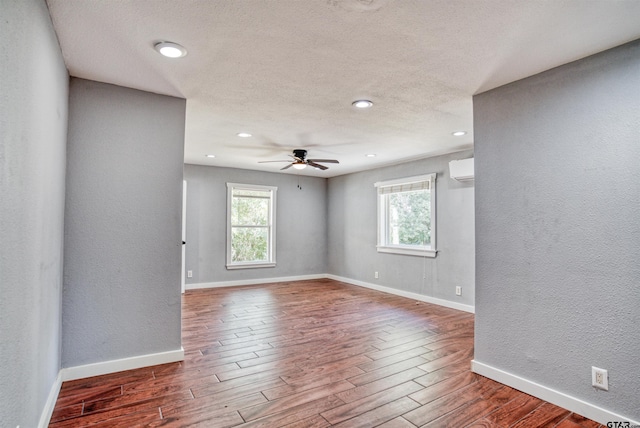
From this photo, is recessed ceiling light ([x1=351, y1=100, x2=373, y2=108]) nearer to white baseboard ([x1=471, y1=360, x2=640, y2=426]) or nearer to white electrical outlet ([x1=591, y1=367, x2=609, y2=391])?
white baseboard ([x1=471, y1=360, x2=640, y2=426])

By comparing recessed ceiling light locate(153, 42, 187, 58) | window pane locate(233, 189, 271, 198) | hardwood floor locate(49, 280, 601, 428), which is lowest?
hardwood floor locate(49, 280, 601, 428)

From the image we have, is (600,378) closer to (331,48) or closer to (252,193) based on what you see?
(331,48)

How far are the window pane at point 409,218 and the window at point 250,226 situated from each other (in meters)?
2.49

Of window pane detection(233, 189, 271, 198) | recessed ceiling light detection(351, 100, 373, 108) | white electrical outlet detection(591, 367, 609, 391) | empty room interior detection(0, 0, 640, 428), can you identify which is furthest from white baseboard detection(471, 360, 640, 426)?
window pane detection(233, 189, 271, 198)

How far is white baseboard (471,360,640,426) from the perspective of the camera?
84.9 inches

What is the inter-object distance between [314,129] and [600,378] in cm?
336

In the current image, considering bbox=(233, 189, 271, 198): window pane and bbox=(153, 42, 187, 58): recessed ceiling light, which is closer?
bbox=(153, 42, 187, 58): recessed ceiling light

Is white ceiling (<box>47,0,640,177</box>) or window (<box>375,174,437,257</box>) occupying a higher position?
white ceiling (<box>47,0,640,177</box>)

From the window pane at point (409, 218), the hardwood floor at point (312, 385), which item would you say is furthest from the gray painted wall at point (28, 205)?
the window pane at point (409, 218)

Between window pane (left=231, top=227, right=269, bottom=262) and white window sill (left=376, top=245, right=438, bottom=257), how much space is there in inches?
94.4

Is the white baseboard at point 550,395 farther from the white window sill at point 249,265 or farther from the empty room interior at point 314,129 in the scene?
the white window sill at point 249,265

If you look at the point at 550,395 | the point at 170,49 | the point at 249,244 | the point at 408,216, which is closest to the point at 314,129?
the point at 170,49

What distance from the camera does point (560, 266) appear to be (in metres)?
2.41

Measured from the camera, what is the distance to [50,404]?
86.8 inches
